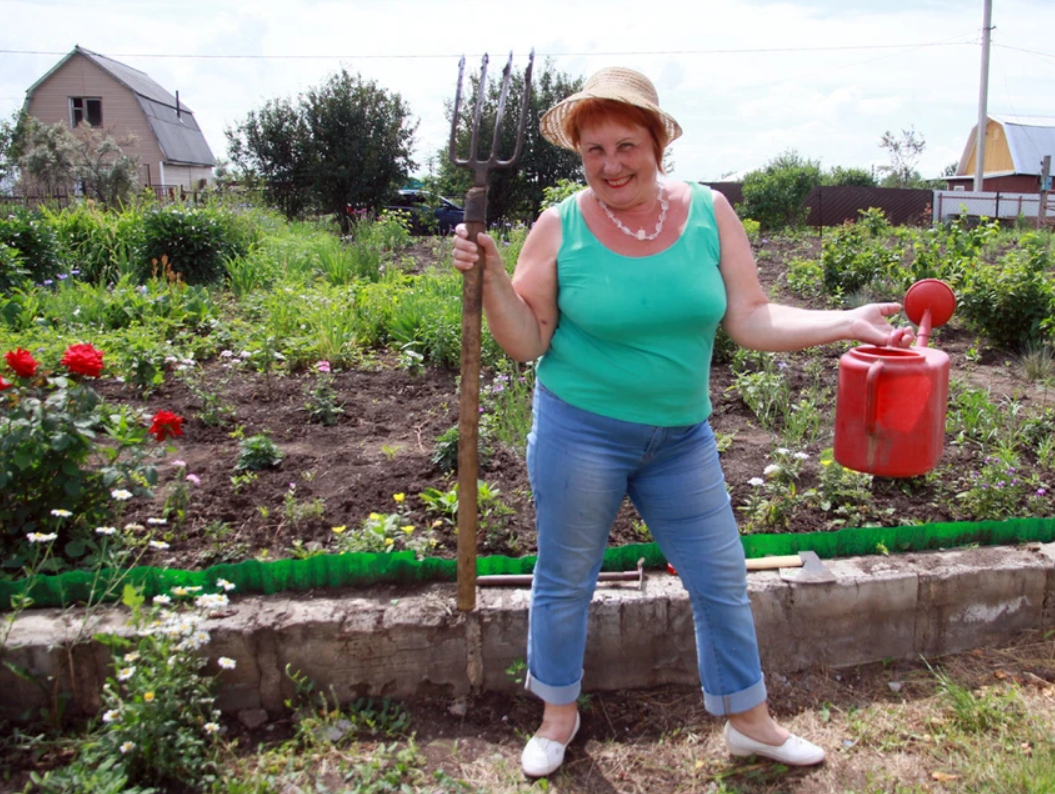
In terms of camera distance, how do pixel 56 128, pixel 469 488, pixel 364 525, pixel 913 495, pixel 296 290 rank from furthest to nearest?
pixel 56 128
pixel 296 290
pixel 913 495
pixel 364 525
pixel 469 488

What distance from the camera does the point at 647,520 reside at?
7.29 feet

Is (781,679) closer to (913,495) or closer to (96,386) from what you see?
(913,495)

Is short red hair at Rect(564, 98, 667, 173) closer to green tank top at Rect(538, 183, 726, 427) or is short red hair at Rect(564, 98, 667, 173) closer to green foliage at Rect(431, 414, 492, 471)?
green tank top at Rect(538, 183, 726, 427)

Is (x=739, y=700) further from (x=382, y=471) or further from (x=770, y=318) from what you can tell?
(x=382, y=471)

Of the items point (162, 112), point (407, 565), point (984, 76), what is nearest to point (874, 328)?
point (407, 565)

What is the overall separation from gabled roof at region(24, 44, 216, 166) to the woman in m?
36.0

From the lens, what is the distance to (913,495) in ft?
11.1

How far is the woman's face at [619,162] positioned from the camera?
2.01 m

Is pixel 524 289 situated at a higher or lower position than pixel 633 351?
higher

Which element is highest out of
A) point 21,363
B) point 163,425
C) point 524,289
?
point 524,289

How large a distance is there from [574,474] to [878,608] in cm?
125

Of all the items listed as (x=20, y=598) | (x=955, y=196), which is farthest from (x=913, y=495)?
(x=955, y=196)

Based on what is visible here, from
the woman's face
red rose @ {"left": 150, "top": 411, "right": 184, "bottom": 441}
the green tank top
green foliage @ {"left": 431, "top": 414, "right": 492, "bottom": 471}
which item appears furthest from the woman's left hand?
red rose @ {"left": 150, "top": 411, "right": 184, "bottom": 441}

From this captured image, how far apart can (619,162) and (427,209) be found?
14.4m
